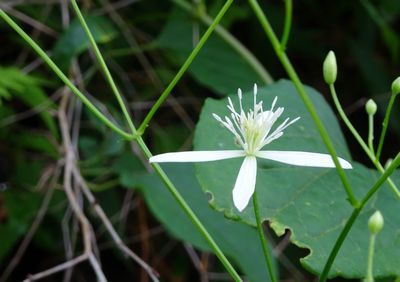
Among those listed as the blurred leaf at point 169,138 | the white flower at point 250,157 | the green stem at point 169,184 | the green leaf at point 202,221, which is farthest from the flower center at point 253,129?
the blurred leaf at point 169,138

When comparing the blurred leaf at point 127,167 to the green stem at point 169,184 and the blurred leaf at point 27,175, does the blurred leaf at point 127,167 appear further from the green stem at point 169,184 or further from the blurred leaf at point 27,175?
the green stem at point 169,184

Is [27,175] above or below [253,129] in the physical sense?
above

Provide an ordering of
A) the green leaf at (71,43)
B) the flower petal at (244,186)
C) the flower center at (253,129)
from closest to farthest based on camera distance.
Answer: the flower petal at (244,186) < the flower center at (253,129) < the green leaf at (71,43)

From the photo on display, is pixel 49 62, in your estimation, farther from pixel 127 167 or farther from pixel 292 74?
pixel 127 167

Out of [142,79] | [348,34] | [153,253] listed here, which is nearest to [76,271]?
[153,253]

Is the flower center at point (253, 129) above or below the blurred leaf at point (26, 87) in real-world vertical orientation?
below

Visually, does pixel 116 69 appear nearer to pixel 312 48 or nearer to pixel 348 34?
pixel 312 48

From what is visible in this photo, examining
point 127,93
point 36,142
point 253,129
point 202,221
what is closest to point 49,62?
point 253,129
